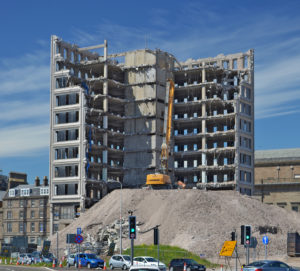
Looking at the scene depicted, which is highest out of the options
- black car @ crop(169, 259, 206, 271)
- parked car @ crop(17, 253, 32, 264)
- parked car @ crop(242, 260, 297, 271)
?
parked car @ crop(242, 260, 297, 271)

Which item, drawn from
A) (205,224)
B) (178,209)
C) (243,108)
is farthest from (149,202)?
(243,108)

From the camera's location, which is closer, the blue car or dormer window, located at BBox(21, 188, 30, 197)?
the blue car

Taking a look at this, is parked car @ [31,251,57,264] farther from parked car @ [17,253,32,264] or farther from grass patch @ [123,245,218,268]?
grass patch @ [123,245,218,268]

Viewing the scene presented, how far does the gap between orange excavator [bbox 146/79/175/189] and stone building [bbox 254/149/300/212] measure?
27721 mm

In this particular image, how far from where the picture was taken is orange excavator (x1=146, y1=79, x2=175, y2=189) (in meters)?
111

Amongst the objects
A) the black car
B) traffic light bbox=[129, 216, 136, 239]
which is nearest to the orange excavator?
the black car

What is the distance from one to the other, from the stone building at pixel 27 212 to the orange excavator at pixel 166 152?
68.5ft

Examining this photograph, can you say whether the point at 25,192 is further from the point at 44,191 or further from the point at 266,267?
the point at 266,267

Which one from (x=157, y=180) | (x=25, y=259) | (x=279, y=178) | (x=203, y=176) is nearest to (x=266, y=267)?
(x=25, y=259)

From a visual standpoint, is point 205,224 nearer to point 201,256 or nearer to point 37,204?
point 201,256

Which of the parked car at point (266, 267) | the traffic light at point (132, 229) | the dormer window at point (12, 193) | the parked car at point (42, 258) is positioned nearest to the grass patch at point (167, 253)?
the parked car at point (42, 258)

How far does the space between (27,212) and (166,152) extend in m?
30.7

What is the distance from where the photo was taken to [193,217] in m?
94.1

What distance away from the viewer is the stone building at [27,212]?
411 ft
